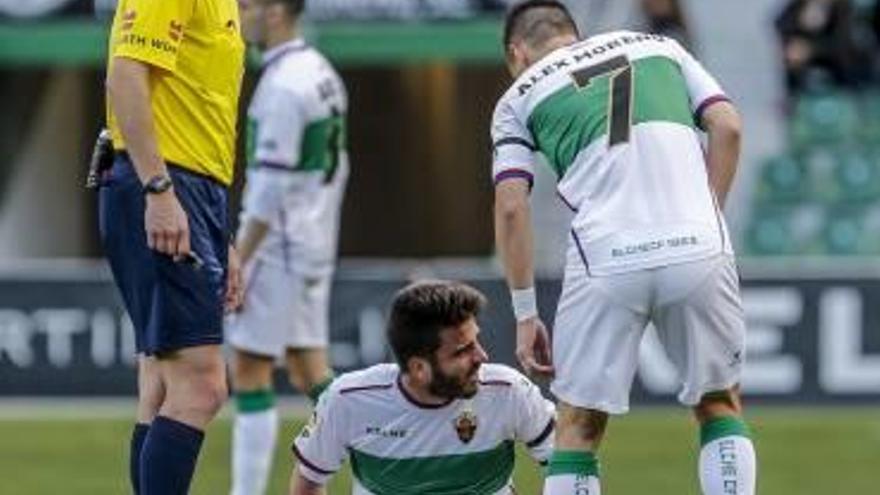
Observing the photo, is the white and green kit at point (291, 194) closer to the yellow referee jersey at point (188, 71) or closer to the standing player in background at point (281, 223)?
the standing player in background at point (281, 223)

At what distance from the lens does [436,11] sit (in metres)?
19.8

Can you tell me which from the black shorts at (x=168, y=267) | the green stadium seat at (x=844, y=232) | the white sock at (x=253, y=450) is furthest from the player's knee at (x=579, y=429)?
the green stadium seat at (x=844, y=232)

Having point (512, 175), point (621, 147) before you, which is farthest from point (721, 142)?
point (512, 175)

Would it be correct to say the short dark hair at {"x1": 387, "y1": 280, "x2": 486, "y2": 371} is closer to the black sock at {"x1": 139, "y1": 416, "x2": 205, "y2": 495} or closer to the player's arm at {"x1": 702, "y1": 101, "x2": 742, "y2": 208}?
the black sock at {"x1": 139, "y1": 416, "x2": 205, "y2": 495}

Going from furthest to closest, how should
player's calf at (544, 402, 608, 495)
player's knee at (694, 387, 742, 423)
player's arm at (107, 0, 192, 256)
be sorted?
player's knee at (694, 387, 742, 423), player's calf at (544, 402, 608, 495), player's arm at (107, 0, 192, 256)

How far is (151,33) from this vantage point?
8.47 meters

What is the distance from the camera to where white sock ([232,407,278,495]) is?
39.1ft

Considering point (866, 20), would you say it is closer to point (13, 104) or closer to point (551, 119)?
point (13, 104)

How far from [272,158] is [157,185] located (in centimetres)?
387

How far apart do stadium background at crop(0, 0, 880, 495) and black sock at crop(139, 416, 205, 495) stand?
3.85 metres

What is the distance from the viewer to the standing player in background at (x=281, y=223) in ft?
39.8

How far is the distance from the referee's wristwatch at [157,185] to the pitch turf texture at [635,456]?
13.4 feet

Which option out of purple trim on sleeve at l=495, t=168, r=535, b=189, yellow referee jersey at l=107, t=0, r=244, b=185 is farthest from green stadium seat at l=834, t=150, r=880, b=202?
yellow referee jersey at l=107, t=0, r=244, b=185

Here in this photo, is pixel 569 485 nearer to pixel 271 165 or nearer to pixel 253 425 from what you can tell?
pixel 253 425
